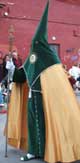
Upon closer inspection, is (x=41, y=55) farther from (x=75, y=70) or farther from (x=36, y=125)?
(x=75, y=70)

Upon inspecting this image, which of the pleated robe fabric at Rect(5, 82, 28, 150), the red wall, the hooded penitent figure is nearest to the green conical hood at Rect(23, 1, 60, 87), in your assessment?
the hooded penitent figure

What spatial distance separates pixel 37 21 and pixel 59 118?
15.3m

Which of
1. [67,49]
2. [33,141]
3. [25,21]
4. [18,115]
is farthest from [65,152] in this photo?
[67,49]

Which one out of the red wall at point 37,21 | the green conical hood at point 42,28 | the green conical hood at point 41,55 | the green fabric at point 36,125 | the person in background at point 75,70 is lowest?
the green fabric at point 36,125

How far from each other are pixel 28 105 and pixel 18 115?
407 millimetres

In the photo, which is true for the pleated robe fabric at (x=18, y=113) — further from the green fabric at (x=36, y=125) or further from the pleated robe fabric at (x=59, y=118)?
the pleated robe fabric at (x=59, y=118)

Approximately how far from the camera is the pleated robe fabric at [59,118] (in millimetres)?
6562

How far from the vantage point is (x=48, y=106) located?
668cm

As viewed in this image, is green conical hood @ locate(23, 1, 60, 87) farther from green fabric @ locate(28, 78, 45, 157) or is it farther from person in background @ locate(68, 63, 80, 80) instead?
person in background @ locate(68, 63, 80, 80)

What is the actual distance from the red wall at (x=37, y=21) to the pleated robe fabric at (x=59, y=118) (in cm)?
1329

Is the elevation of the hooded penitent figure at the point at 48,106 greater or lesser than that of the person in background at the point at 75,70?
lesser

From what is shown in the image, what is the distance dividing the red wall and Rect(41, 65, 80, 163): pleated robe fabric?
523 inches

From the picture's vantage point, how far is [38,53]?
692 centimetres

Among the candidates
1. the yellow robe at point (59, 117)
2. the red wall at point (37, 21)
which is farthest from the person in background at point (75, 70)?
the yellow robe at point (59, 117)
